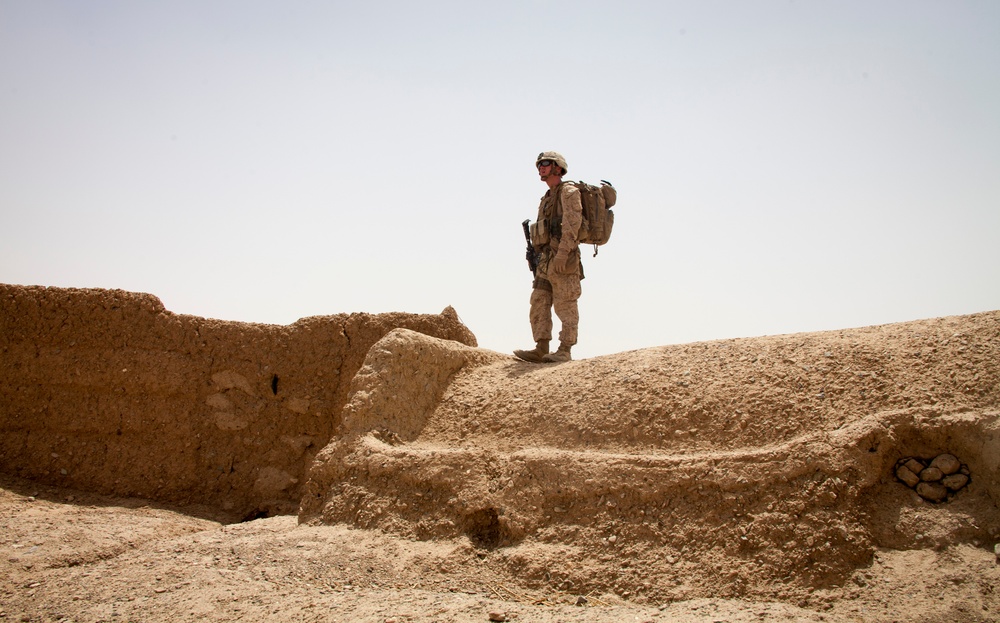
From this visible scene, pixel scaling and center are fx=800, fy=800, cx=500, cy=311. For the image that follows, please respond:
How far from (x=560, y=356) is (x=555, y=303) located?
0.54 meters

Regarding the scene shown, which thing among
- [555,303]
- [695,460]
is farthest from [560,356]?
[695,460]

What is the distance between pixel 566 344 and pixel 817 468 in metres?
3.07

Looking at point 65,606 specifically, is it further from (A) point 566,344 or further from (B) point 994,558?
(B) point 994,558

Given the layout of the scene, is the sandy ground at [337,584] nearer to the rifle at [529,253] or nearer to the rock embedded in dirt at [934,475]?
the rock embedded in dirt at [934,475]

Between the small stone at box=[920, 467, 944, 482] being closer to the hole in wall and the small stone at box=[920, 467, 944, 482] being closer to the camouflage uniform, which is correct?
the hole in wall

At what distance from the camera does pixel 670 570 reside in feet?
15.0

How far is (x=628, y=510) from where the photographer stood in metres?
4.93

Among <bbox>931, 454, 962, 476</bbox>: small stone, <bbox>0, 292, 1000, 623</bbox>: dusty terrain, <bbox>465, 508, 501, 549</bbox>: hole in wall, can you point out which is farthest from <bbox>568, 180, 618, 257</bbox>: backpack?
<bbox>931, 454, 962, 476</bbox>: small stone

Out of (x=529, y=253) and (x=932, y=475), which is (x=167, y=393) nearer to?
(x=529, y=253)

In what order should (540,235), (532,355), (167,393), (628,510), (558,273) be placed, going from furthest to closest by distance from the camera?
(167,393) < (540,235) < (558,273) < (532,355) < (628,510)

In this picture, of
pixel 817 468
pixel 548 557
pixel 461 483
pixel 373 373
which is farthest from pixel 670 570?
pixel 373 373

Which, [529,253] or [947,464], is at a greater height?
[529,253]

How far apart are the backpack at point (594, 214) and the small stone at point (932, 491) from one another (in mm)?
3742

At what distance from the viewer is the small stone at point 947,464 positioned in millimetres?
4457
